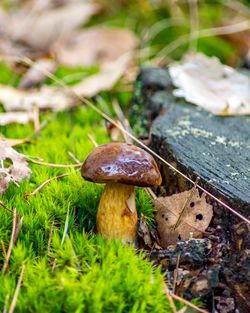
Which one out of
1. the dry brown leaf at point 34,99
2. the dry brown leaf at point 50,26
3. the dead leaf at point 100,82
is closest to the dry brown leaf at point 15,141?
the dry brown leaf at point 34,99

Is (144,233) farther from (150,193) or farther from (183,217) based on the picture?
(150,193)

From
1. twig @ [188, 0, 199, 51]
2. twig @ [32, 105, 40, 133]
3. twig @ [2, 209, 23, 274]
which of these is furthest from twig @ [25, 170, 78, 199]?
twig @ [188, 0, 199, 51]

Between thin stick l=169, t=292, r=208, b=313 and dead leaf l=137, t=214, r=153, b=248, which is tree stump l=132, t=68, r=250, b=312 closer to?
thin stick l=169, t=292, r=208, b=313

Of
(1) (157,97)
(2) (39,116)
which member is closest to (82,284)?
(1) (157,97)

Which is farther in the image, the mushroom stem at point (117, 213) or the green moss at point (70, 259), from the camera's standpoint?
the mushroom stem at point (117, 213)

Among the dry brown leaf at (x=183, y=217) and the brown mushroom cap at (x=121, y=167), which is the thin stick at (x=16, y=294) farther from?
the dry brown leaf at (x=183, y=217)

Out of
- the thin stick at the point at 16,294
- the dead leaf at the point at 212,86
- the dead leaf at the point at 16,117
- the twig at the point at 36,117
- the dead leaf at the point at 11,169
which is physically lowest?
the twig at the point at 36,117

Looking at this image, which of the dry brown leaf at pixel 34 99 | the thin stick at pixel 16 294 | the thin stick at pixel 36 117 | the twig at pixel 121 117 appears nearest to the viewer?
the thin stick at pixel 16 294
